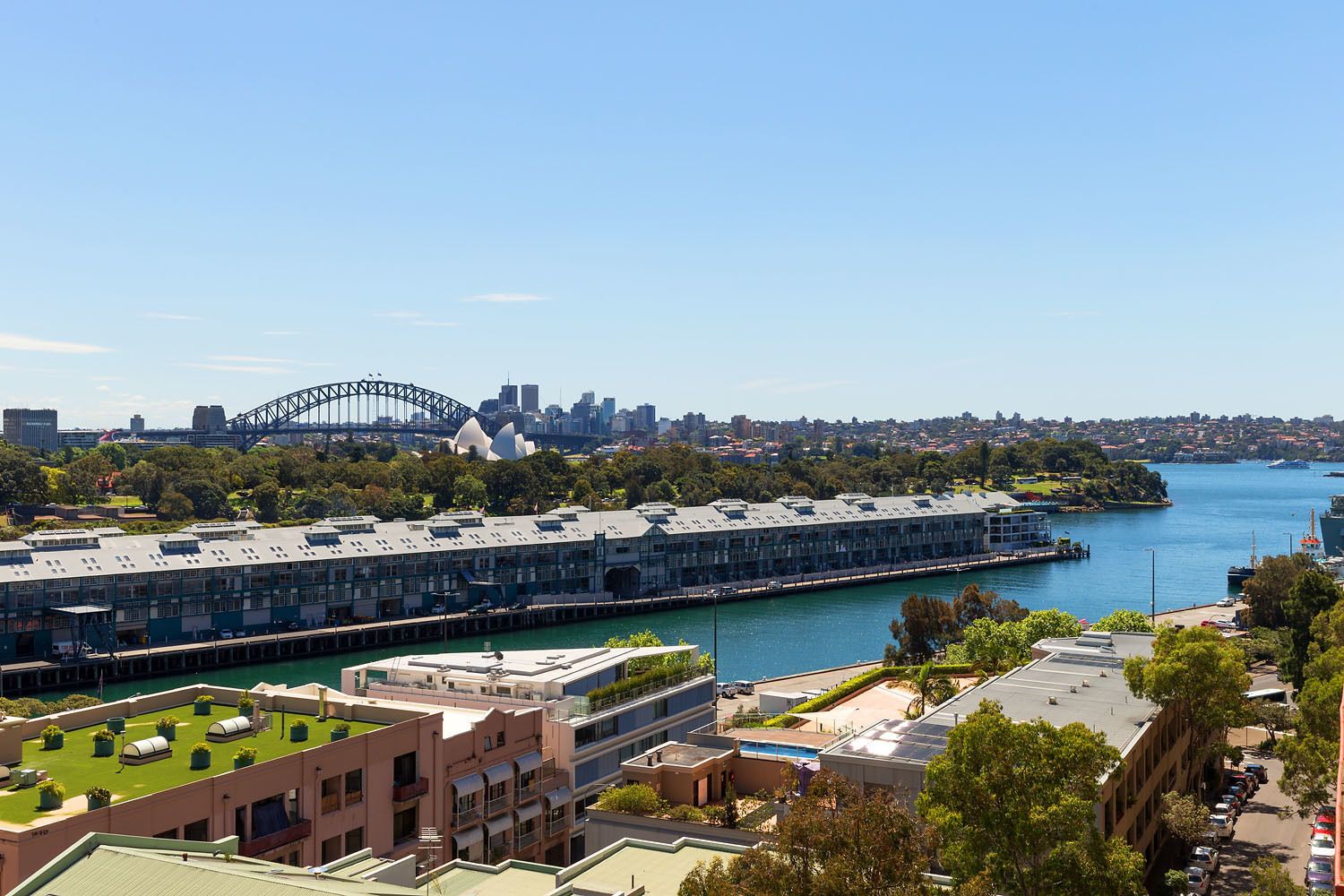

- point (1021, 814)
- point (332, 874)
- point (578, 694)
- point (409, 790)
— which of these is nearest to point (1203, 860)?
point (1021, 814)

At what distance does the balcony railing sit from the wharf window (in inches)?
97.1

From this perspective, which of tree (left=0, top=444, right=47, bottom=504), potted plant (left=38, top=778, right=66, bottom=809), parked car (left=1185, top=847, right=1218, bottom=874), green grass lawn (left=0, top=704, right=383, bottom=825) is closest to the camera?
potted plant (left=38, top=778, right=66, bottom=809)

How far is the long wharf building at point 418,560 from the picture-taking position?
191ft

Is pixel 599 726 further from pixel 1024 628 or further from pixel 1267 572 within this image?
pixel 1267 572

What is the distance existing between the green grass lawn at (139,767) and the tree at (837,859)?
9.49 m

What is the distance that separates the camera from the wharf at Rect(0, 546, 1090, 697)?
178ft

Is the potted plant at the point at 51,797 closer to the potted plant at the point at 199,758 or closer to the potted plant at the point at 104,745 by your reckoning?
the potted plant at the point at 199,758

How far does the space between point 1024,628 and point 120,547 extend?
144 ft

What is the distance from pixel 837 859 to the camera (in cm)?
1269

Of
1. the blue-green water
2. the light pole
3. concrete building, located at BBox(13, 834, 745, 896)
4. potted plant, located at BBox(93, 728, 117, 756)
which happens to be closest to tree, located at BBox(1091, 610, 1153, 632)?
the light pole

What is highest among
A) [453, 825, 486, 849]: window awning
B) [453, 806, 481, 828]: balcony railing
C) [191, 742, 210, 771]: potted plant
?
[191, 742, 210, 771]: potted plant

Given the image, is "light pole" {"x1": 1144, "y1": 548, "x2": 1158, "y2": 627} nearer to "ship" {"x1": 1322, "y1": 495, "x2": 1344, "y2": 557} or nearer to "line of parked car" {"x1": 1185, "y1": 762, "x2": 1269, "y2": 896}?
"ship" {"x1": 1322, "y1": 495, "x2": 1344, "y2": 557}

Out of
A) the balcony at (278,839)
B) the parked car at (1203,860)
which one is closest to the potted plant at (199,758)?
the balcony at (278,839)

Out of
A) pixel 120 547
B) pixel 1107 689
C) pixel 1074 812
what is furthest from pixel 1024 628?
pixel 120 547
